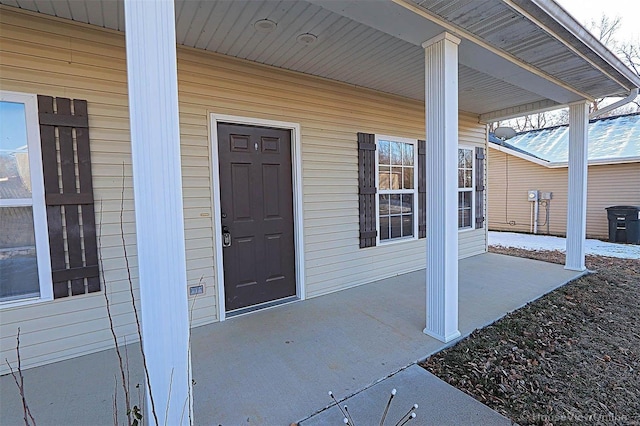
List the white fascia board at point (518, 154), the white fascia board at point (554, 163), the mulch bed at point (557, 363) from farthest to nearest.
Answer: the white fascia board at point (518, 154) < the white fascia board at point (554, 163) < the mulch bed at point (557, 363)

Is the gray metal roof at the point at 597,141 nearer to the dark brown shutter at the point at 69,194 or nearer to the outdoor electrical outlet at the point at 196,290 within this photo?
the outdoor electrical outlet at the point at 196,290

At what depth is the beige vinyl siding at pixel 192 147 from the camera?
8.04ft

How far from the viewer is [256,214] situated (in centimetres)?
352

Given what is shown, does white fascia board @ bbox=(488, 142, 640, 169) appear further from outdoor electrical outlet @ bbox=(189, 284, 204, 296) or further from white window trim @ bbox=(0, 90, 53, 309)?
white window trim @ bbox=(0, 90, 53, 309)

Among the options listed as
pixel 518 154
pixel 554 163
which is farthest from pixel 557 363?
pixel 518 154

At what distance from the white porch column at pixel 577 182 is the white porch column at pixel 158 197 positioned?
574 cm

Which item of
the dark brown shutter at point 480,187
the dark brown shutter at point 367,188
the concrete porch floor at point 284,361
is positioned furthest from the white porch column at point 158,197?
the dark brown shutter at point 480,187

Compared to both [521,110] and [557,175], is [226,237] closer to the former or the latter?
[521,110]

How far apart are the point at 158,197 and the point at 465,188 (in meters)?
5.77

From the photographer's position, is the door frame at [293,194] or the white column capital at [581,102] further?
the white column capital at [581,102]

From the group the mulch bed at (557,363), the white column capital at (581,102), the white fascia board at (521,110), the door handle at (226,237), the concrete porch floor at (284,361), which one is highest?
the white fascia board at (521,110)

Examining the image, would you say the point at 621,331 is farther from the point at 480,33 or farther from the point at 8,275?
the point at 8,275

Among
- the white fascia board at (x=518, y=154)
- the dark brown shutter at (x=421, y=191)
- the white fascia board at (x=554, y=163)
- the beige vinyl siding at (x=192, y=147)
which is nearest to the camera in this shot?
the beige vinyl siding at (x=192, y=147)

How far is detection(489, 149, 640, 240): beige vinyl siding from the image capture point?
809 centimetres
